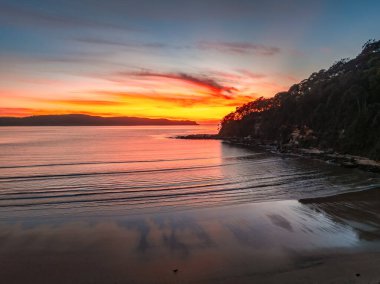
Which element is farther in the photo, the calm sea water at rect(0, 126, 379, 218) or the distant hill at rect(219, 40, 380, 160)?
the distant hill at rect(219, 40, 380, 160)

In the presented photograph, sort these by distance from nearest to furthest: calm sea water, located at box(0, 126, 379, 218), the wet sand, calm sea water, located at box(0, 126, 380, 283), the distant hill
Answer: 1. the wet sand
2. calm sea water, located at box(0, 126, 380, 283)
3. calm sea water, located at box(0, 126, 379, 218)
4. the distant hill

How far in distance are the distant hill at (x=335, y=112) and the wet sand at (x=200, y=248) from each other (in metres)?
30.8

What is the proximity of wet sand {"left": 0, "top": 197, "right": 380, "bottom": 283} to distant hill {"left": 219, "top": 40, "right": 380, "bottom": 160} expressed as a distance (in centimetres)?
3079

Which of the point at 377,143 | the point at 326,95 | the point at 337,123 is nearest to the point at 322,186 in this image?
the point at 377,143

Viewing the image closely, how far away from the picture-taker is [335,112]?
60688 mm

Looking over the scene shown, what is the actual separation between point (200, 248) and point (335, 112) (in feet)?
179

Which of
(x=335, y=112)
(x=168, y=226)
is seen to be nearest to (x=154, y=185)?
(x=168, y=226)

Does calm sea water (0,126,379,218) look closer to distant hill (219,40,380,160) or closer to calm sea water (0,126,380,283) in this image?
calm sea water (0,126,380,283)

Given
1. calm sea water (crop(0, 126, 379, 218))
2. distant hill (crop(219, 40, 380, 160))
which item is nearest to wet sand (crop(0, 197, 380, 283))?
calm sea water (crop(0, 126, 379, 218))

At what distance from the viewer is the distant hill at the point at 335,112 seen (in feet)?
162

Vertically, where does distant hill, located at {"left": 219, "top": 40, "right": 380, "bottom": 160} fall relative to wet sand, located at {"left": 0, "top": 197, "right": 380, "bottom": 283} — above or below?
above

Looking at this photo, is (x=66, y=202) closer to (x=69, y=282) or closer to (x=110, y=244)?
(x=110, y=244)

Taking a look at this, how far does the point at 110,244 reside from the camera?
48.2 feet

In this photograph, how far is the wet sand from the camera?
1148 centimetres
